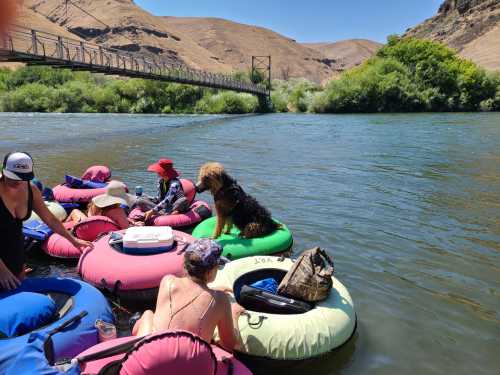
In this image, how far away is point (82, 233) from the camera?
20.9ft

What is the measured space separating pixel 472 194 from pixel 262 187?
16.1 feet

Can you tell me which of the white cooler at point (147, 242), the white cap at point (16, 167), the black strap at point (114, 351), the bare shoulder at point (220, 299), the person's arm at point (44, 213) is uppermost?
the white cap at point (16, 167)

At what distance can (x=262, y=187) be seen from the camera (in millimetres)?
11672

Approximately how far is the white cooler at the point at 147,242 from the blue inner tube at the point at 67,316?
43.2 inches

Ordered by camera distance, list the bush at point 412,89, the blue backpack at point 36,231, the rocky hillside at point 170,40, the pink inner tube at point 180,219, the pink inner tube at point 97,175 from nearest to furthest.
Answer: the blue backpack at point 36,231 → the pink inner tube at point 180,219 → the pink inner tube at point 97,175 → the bush at point 412,89 → the rocky hillside at point 170,40

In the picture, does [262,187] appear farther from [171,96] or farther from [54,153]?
[171,96]

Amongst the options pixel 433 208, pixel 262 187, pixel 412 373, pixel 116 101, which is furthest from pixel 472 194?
pixel 116 101

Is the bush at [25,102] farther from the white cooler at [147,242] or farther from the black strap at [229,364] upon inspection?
the black strap at [229,364]

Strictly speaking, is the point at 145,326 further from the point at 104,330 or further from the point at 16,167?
the point at 16,167

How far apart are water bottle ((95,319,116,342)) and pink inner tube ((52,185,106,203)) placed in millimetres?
4709

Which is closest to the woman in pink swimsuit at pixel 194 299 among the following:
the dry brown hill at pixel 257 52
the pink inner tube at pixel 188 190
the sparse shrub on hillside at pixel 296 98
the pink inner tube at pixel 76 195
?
the pink inner tube at pixel 188 190

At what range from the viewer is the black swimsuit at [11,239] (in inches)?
168

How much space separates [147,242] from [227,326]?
204 cm

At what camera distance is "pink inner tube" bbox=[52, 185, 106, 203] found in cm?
818
